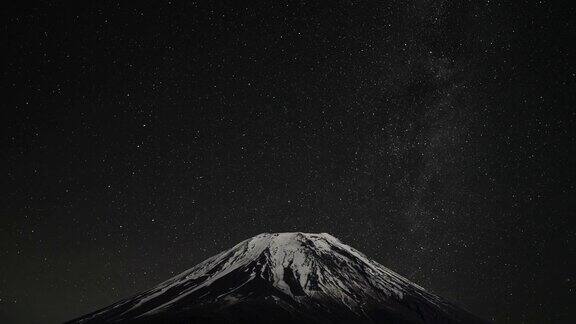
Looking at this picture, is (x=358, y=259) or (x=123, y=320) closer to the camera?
(x=123, y=320)

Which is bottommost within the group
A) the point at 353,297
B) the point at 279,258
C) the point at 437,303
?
the point at 437,303

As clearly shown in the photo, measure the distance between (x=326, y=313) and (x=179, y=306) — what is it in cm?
2086

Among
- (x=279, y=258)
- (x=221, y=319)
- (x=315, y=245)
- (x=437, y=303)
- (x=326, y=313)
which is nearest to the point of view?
(x=221, y=319)

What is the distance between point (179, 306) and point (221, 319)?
42.5ft

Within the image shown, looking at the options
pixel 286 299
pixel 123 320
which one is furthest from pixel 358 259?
pixel 123 320

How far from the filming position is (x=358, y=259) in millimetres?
99125

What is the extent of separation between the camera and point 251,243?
345 feet

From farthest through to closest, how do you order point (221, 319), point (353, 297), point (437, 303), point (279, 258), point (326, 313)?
point (279, 258) → point (437, 303) → point (353, 297) → point (326, 313) → point (221, 319)

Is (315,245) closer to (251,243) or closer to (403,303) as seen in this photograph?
(251,243)

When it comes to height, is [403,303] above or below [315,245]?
below

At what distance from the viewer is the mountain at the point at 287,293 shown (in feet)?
231

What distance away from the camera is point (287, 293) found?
7894 centimetres

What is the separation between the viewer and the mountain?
7031 cm

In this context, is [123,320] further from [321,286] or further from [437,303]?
[437,303]
